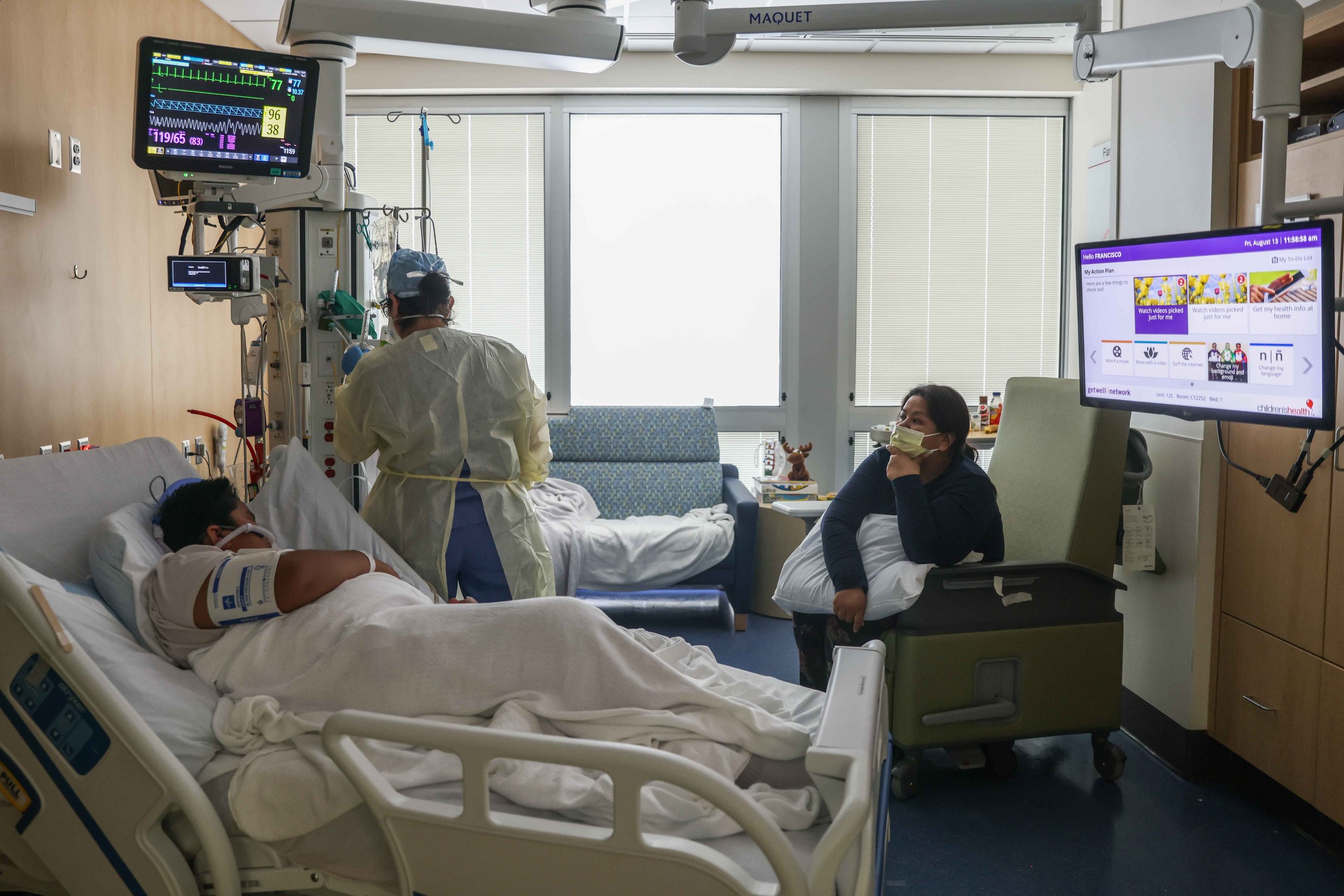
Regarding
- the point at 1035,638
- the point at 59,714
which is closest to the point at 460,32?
the point at 59,714

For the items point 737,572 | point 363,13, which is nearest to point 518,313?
point 737,572

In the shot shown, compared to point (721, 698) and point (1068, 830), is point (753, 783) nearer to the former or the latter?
point (721, 698)

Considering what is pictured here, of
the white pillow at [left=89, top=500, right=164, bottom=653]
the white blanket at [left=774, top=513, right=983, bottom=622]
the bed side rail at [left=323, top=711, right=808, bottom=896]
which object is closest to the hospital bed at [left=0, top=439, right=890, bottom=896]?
the bed side rail at [left=323, top=711, right=808, bottom=896]

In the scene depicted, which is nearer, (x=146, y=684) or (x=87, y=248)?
(x=146, y=684)

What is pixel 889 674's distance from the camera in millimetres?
2529

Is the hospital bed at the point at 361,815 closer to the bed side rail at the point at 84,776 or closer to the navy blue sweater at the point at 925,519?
the bed side rail at the point at 84,776

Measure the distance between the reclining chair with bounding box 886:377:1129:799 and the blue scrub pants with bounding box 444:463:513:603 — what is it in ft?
3.51

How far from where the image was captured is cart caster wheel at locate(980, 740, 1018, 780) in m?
2.62

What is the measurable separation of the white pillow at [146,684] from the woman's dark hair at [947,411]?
181cm

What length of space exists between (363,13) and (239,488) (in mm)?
2713

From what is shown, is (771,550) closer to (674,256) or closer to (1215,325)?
(674,256)

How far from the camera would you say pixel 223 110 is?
249cm

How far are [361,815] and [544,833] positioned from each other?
0.31m

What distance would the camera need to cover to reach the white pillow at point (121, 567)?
1.72 metres
